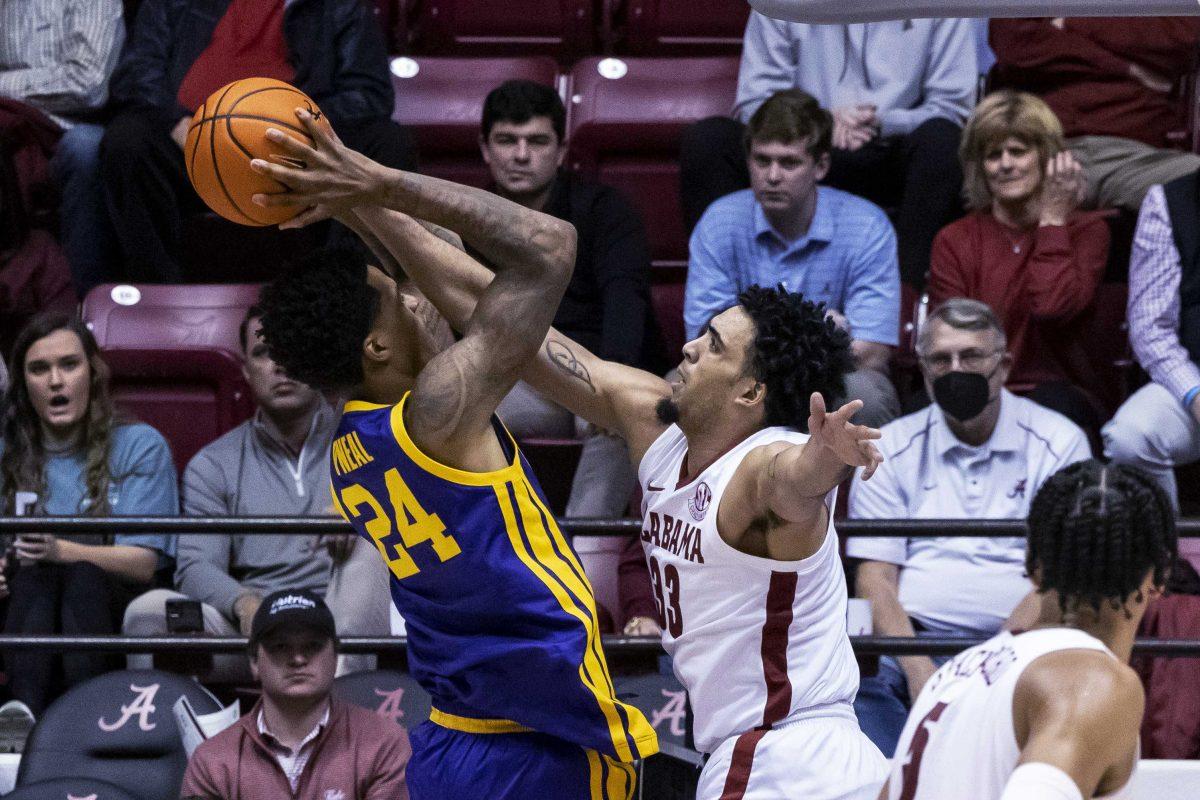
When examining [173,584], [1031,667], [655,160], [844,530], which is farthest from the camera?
[655,160]

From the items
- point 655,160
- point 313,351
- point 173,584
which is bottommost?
point 173,584

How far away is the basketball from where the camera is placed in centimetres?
326

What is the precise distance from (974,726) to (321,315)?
1.59m

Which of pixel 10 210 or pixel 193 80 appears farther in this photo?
pixel 193 80

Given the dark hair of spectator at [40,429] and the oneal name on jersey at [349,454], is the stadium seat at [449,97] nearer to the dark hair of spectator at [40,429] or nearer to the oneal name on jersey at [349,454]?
the dark hair of spectator at [40,429]

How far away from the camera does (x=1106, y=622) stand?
2.60 m

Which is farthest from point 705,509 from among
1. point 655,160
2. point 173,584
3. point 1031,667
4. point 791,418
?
point 655,160

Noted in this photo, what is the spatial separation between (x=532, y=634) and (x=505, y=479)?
0.33 metres

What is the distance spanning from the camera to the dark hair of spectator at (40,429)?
5293 millimetres

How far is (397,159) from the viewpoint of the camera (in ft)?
20.3

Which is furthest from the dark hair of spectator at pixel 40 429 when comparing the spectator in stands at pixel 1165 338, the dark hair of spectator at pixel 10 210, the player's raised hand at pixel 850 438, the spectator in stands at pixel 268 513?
the spectator in stands at pixel 1165 338

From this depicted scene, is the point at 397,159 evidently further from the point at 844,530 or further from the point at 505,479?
the point at 505,479

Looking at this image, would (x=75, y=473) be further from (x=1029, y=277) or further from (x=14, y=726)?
(x=1029, y=277)

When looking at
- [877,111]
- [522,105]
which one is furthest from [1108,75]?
[522,105]
